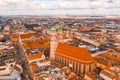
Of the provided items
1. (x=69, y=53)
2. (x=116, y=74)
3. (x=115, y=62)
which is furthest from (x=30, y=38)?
(x=116, y=74)

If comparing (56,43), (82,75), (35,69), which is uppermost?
(56,43)

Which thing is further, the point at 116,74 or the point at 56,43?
the point at 56,43

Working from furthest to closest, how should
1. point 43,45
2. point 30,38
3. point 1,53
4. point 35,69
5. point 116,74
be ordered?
point 30,38
point 43,45
point 1,53
point 35,69
point 116,74

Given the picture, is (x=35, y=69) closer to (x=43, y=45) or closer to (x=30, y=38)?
(x=43, y=45)

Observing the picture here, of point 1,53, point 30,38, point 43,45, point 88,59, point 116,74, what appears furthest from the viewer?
point 30,38

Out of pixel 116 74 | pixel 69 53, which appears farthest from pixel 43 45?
pixel 116 74

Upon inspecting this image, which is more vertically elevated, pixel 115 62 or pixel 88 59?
pixel 88 59
